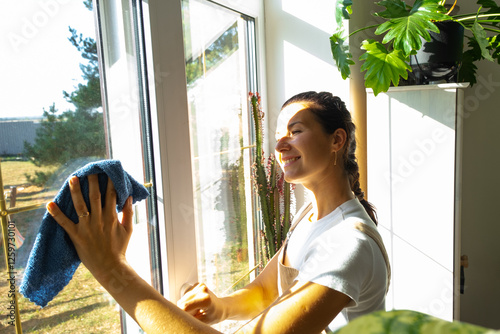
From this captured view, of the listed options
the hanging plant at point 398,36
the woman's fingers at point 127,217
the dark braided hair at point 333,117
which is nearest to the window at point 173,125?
the woman's fingers at point 127,217

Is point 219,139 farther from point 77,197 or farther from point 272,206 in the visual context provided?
point 77,197

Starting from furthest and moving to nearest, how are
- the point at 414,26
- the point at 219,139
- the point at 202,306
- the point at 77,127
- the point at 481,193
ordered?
the point at 481,193 → the point at 219,139 → the point at 414,26 → the point at 202,306 → the point at 77,127

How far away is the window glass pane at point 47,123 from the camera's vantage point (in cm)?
80

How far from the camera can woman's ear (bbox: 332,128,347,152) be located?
48.1 inches

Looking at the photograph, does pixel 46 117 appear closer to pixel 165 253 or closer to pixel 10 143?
pixel 10 143

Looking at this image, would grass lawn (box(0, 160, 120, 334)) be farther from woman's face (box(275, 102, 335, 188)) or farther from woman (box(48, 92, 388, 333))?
woman's face (box(275, 102, 335, 188))

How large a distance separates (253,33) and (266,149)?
0.56 metres

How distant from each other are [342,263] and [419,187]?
1095 mm

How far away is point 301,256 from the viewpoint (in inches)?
45.1

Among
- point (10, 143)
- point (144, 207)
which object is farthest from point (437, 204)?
point (10, 143)

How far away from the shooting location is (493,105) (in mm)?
2232

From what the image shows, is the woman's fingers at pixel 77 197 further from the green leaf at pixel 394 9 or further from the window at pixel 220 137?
the green leaf at pixel 394 9

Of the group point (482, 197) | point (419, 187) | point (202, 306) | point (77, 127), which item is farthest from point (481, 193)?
point (77, 127)

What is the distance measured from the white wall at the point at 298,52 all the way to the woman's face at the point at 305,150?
80 centimetres
